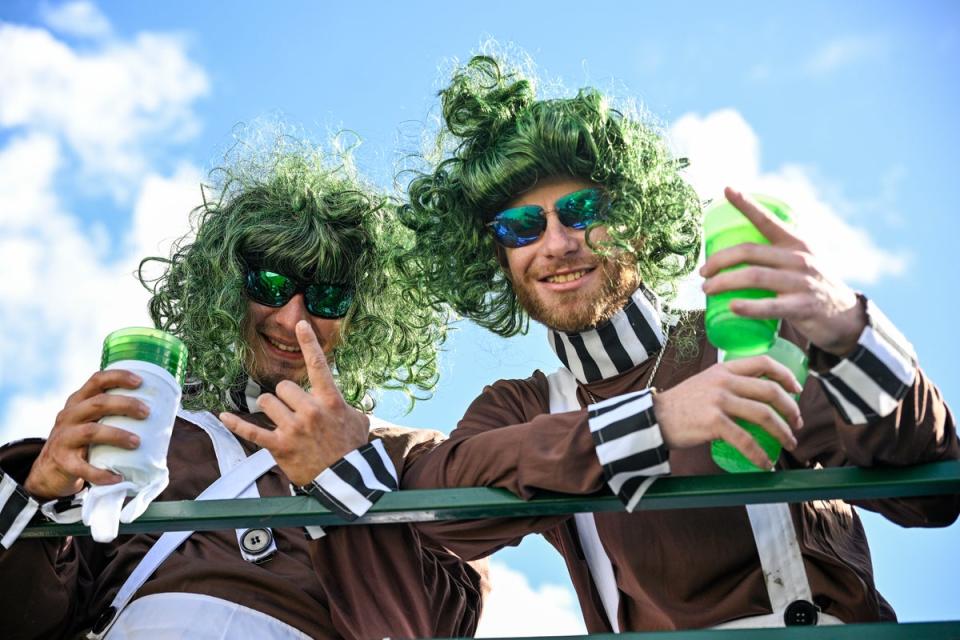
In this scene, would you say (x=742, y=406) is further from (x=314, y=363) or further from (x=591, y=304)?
(x=591, y=304)

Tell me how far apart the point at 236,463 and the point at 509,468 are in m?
1.27

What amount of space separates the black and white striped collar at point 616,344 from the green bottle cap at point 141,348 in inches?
46.4

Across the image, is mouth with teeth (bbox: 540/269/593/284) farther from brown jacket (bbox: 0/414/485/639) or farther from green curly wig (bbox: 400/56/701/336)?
brown jacket (bbox: 0/414/485/639)

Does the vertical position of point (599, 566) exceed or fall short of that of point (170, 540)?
it falls short

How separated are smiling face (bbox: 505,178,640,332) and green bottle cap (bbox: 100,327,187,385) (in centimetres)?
116

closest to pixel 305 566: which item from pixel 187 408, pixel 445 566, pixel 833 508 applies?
pixel 445 566

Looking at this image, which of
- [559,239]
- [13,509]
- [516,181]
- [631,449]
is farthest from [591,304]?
[13,509]

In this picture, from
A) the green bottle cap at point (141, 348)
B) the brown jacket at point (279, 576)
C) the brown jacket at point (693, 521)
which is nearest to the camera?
the brown jacket at point (693, 521)

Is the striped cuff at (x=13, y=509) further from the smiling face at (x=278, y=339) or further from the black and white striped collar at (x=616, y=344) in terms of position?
the black and white striped collar at (x=616, y=344)

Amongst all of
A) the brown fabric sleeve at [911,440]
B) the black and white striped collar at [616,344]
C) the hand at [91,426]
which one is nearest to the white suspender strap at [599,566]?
the black and white striped collar at [616,344]

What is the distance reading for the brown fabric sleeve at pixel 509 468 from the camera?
2.73 meters

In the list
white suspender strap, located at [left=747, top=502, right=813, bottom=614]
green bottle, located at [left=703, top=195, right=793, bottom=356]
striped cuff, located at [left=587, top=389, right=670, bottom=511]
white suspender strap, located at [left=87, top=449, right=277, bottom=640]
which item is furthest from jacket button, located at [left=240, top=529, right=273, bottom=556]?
green bottle, located at [left=703, top=195, right=793, bottom=356]

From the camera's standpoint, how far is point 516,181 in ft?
12.6

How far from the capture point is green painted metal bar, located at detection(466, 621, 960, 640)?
8.32ft
